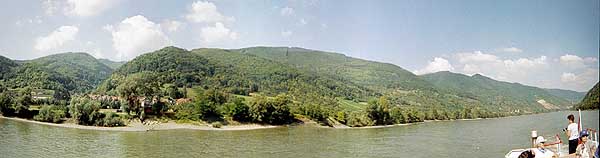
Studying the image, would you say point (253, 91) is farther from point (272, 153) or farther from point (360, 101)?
point (272, 153)

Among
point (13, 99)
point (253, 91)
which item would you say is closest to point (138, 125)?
point (13, 99)

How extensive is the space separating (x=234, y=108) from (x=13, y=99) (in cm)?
3485

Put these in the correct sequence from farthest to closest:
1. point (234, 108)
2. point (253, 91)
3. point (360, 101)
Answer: point (360, 101)
point (253, 91)
point (234, 108)

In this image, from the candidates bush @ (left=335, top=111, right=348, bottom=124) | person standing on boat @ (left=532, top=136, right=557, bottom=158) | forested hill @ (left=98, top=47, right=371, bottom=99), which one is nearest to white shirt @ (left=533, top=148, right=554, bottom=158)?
person standing on boat @ (left=532, top=136, right=557, bottom=158)

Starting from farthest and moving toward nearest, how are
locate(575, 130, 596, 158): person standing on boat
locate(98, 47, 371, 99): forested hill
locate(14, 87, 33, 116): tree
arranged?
locate(98, 47, 371, 99): forested hill < locate(14, 87, 33, 116): tree < locate(575, 130, 596, 158): person standing on boat

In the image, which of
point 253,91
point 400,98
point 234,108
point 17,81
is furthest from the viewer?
point 400,98

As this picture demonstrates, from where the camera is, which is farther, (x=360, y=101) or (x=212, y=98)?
(x=360, y=101)

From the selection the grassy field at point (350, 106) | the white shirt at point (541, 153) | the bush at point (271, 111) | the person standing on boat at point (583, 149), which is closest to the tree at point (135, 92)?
the bush at point (271, 111)

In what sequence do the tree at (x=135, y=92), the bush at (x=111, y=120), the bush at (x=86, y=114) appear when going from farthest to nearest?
the tree at (x=135, y=92)
the bush at (x=86, y=114)
the bush at (x=111, y=120)

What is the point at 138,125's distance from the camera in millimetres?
67188

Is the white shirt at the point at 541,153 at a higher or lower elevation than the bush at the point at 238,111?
higher

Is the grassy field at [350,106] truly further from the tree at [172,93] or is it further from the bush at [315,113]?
the tree at [172,93]

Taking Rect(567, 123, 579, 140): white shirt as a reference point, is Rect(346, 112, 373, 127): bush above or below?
below

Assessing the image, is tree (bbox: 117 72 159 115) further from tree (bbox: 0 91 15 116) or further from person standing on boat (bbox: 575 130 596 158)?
person standing on boat (bbox: 575 130 596 158)
